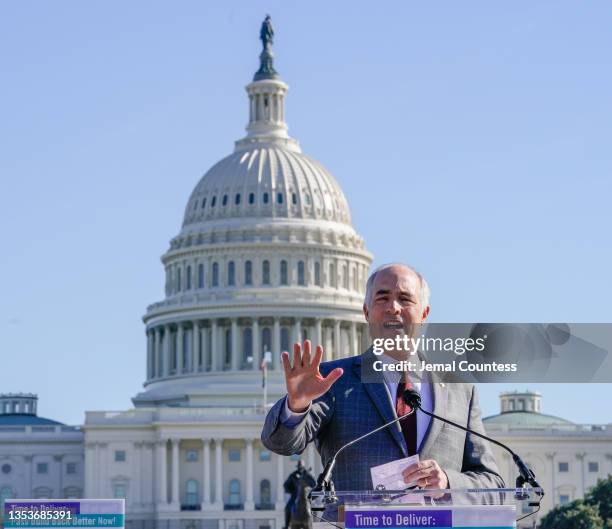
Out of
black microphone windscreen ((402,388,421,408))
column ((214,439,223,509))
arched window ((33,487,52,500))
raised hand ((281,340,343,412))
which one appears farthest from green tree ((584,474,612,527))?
raised hand ((281,340,343,412))

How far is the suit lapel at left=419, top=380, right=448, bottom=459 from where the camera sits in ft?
49.2

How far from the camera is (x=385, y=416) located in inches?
594

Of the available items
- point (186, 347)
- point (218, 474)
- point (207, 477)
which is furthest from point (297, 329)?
point (207, 477)

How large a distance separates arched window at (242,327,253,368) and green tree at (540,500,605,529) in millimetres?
55949

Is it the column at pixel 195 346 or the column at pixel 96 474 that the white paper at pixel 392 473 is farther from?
the column at pixel 195 346

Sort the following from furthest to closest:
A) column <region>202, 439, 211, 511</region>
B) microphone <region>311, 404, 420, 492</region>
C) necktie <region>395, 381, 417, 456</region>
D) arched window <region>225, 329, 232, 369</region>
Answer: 1. arched window <region>225, 329, 232, 369</region>
2. column <region>202, 439, 211, 511</region>
3. necktie <region>395, 381, 417, 456</region>
4. microphone <region>311, 404, 420, 492</region>

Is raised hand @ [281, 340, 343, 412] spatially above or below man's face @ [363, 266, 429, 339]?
below

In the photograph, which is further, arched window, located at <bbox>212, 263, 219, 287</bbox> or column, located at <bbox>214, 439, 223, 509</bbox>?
arched window, located at <bbox>212, 263, 219, 287</bbox>

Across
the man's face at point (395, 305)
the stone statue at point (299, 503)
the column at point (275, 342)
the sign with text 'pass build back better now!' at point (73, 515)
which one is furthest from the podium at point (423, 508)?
the column at point (275, 342)

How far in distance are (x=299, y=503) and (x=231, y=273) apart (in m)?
114

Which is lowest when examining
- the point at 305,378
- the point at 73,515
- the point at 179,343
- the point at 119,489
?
the point at 73,515

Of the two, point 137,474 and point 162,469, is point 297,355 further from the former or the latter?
point 137,474

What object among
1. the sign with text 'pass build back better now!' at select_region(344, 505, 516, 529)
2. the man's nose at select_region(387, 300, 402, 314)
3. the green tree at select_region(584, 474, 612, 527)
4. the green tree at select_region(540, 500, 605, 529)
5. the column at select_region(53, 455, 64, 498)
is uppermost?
the column at select_region(53, 455, 64, 498)

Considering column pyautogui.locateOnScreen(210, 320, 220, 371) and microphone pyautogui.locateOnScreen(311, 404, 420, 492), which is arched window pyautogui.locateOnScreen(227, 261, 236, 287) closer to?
column pyautogui.locateOnScreen(210, 320, 220, 371)
